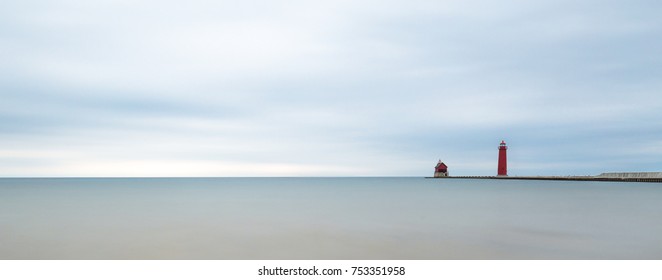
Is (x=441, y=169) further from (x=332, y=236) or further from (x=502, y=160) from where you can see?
(x=332, y=236)

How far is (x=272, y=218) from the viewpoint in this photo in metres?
21.1

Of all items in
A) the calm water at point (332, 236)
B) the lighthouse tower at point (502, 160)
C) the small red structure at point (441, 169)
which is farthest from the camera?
the small red structure at point (441, 169)

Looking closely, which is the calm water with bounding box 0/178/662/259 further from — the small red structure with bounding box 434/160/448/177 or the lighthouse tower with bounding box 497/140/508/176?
the small red structure with bounding box 434/160/448/177

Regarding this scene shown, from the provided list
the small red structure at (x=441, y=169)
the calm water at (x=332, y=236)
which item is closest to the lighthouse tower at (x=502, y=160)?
the small red structure at (x=441, y=169)

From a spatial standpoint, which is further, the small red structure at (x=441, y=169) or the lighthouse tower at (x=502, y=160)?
the small red structure at (x=441, y=169)

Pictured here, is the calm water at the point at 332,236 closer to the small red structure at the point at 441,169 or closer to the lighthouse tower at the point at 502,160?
the lighthouse tower at the point at 502,160

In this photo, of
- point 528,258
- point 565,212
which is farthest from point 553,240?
point 565,212

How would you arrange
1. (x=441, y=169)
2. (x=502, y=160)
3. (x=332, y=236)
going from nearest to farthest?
(x=332, y=236), (x=502, y=160), (x=441, y=169)

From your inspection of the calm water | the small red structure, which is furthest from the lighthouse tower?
the calm water

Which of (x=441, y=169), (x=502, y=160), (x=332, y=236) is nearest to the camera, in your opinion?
(x=332, y=236)

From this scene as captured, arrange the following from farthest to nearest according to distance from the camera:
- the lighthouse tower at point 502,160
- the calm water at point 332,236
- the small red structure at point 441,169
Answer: the small red structure at point 441,169 < the lighthouse tower at point 502,160 < the calm water at point 332,236

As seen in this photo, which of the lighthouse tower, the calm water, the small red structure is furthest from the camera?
the small red structure

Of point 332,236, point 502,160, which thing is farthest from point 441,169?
point 332,236
